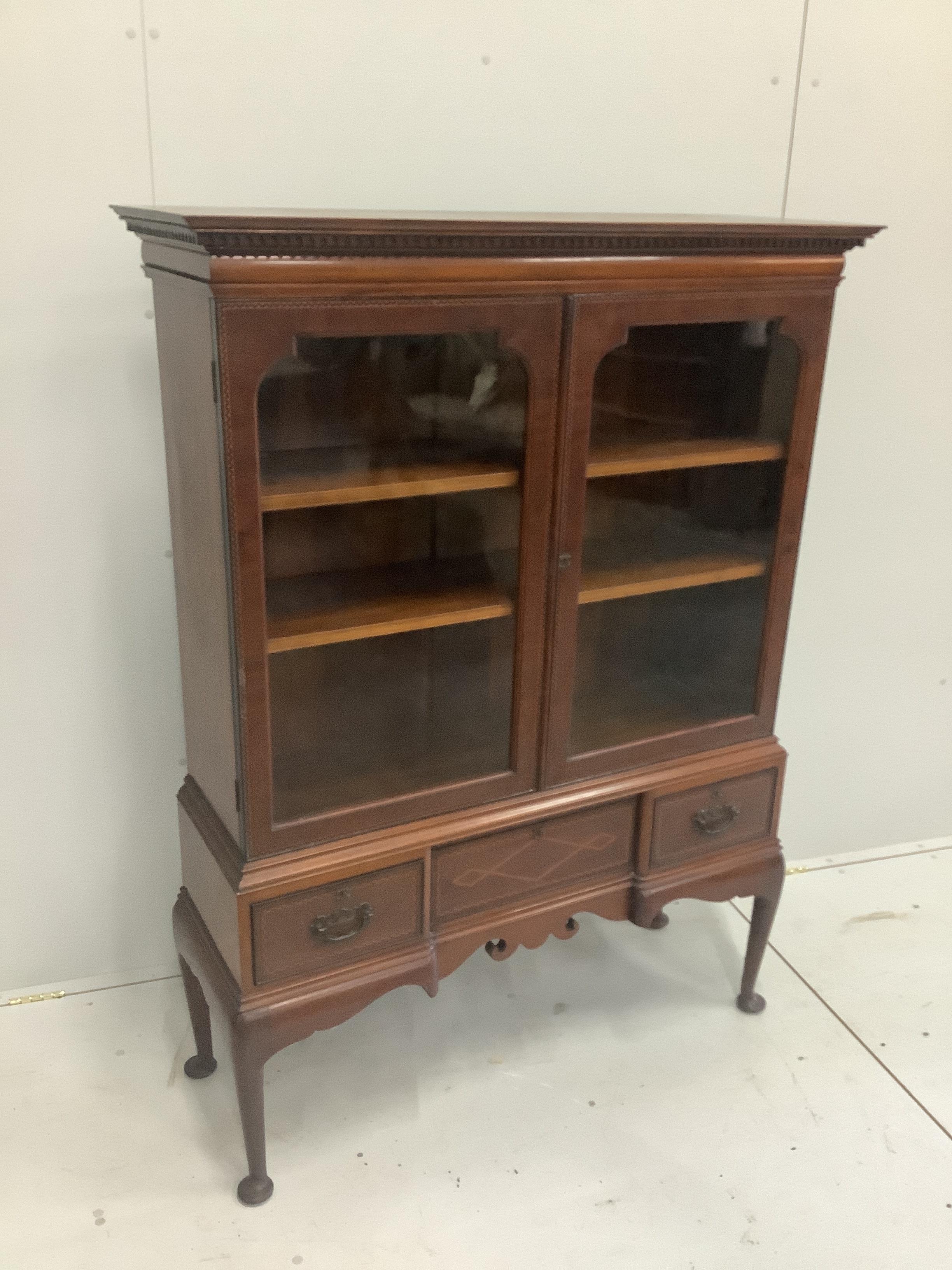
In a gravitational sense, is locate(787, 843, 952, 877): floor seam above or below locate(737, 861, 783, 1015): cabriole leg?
below

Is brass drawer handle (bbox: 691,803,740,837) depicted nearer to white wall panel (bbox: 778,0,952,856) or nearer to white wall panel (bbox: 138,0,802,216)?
white wall panel (bbox: 778,0,952,856)

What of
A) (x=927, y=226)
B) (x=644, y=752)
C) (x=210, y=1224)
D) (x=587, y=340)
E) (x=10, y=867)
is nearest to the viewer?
(x=587, y=340)

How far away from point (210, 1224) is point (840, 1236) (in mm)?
841

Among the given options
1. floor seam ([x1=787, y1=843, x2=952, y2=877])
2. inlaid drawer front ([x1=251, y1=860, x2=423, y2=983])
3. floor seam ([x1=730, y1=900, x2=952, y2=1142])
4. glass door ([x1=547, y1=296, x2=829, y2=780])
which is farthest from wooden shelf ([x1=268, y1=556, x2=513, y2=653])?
floor seam ([x1=787, y1=843, x2=952, y2=877])

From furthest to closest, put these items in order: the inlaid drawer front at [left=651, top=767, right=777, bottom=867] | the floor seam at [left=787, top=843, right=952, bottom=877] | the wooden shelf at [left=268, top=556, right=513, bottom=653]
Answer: the floor seam at [left=787, top=843, right=952, bottom=877], the inlaid drawer front at [left=651, top=767, right=777, bottom=867], the wooden shelf at [left=268, top=556, right=513, bottom=653]

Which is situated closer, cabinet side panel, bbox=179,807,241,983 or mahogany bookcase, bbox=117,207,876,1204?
mahogany bookcase, bbox=117,207,876,1204

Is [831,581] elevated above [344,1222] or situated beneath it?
elevated above

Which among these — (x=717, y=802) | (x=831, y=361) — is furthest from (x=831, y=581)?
(x=717, y=802)

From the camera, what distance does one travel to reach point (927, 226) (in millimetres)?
1939

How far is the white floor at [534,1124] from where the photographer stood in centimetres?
145

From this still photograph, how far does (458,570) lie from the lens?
1434 mm

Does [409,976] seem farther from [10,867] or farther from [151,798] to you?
[10,867]

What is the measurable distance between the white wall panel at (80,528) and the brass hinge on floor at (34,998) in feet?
0.10

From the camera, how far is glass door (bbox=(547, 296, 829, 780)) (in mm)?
1410
